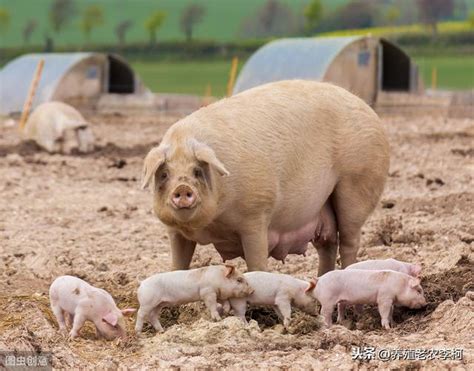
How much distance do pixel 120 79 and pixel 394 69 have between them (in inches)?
293

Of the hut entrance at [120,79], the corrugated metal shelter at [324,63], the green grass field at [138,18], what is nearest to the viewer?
the corrugated metal shelter at [324,63]

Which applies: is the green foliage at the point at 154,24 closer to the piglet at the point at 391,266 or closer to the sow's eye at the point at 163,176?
the piglet at the point at 391,266

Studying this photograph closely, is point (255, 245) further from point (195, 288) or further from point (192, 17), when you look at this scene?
point (192, 17)

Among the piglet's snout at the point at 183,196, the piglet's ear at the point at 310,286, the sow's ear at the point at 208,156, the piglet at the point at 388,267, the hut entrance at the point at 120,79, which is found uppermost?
the sow's ear at the point at 208,156

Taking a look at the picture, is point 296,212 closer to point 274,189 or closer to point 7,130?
point 274,189

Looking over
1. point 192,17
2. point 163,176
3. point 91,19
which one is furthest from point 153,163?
point 91,19

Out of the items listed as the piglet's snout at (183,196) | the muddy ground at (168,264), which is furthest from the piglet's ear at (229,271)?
the piglet's snout at (183,196)

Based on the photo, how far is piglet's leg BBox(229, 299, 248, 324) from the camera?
6355 millimetres

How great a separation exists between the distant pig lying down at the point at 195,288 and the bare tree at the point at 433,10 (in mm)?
71014

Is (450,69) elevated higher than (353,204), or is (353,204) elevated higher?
(353,204)

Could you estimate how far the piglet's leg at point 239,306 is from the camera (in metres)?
6.36

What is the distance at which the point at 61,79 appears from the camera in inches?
1047

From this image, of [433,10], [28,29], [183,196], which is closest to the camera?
[183,196]

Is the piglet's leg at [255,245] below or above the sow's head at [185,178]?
below
